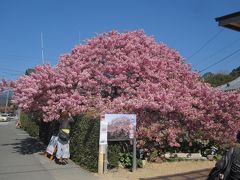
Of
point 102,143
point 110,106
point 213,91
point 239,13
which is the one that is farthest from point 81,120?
point 239,13

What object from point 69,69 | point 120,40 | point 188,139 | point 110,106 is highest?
point 120,40

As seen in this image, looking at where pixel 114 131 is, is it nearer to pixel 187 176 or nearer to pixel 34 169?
pixel 187 176

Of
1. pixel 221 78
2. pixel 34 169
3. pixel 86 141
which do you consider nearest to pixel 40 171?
pixel 34 169

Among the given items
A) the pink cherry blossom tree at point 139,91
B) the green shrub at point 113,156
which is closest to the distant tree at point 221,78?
the pink cherry blossom tree at point 139,91

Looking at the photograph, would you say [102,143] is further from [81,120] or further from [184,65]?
[184,65]

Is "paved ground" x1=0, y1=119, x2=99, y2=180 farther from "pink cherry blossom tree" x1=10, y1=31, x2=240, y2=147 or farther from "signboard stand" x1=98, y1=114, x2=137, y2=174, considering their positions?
"pink cherry blossom tree" x1=10, y1=31, x2=240, y2=147

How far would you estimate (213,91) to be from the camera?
14461 mm

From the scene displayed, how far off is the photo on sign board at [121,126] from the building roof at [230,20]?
569cm

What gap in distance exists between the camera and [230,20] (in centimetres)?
644

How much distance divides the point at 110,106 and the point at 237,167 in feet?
28.0

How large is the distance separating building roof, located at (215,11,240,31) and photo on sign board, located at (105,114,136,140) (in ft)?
18.7

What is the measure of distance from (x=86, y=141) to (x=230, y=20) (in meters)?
7.36

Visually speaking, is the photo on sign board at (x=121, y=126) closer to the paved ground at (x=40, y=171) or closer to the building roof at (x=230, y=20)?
the paved ground at (x=40, y=171)

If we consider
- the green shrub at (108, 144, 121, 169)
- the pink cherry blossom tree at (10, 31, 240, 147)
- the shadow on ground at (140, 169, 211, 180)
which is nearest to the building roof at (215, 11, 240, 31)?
the shadow on ground at (140, 169, 211, 180)
